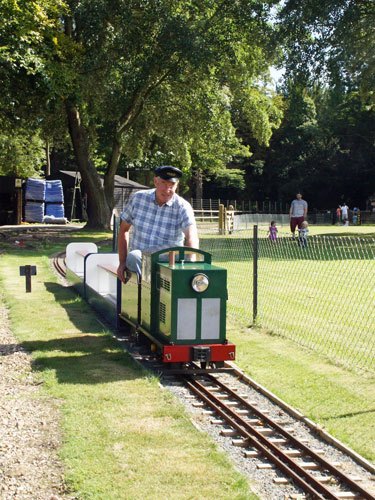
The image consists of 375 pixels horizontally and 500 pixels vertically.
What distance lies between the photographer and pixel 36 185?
39406 millimetres

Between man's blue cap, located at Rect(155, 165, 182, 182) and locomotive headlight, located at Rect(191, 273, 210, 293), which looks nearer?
locomotive headlight, located at Rect(191, 273, 210, 293)

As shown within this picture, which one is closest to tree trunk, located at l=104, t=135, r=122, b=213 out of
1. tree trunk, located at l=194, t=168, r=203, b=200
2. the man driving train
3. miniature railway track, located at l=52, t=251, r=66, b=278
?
miniature railway track, located at l=52, t=251, r=66, b=278

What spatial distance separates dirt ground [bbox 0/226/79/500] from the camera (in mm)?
4145

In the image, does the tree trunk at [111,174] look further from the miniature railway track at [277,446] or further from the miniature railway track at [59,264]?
the miniature railway track at [277,446]

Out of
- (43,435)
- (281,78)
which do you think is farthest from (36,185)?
(43,435)

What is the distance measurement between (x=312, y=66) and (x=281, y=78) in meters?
1.90

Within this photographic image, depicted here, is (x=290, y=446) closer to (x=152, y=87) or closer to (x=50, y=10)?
(x=50, y=10)

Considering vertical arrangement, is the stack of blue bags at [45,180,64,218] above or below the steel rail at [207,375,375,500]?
above

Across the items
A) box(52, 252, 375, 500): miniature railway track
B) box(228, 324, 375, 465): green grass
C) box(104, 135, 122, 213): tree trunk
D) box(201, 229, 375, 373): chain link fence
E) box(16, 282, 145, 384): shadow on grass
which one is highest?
box(104, 135, 122, 213): tree trunk

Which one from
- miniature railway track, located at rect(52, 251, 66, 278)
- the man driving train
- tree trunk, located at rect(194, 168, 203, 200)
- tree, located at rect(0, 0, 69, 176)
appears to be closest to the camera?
the man driving train

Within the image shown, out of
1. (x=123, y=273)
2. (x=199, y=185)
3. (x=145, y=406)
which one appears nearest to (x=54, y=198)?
(x=199, y=185)

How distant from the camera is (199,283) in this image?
662 centimetres

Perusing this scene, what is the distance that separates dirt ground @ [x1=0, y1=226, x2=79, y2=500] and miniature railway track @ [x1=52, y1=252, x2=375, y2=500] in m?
1.45

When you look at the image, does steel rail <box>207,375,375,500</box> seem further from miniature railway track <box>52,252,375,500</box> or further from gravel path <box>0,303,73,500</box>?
gravel path <box>0,303,73,500</box>
